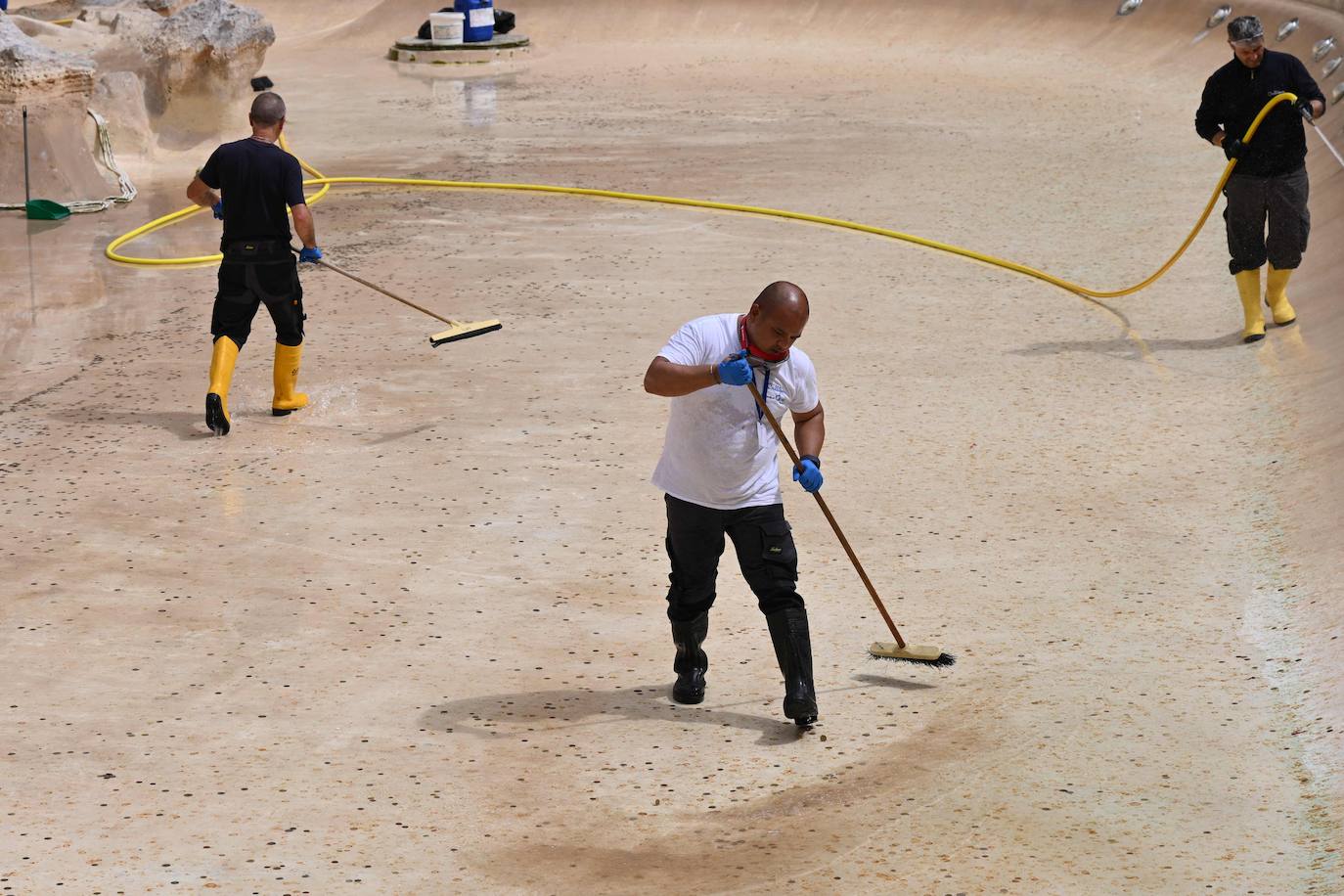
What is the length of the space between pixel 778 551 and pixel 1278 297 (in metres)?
6.41

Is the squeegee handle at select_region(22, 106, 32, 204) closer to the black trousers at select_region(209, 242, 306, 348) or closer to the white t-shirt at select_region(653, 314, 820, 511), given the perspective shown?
the black trousers at select_region(209, 242, 306, 348)

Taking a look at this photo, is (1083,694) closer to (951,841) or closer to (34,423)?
(951,841)

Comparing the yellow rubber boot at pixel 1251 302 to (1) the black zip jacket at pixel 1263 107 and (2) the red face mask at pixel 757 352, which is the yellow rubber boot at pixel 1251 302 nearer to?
(1) the black zip jacket at pixel 1263 107

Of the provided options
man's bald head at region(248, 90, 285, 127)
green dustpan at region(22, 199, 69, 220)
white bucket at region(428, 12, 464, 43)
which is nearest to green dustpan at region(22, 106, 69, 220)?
green dustpan at region(22, 199, 69, 220)

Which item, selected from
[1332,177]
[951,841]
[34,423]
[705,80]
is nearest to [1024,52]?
[705,80]

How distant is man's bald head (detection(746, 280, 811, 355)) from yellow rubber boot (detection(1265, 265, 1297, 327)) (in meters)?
6.34

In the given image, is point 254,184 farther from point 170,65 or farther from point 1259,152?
point 170,65

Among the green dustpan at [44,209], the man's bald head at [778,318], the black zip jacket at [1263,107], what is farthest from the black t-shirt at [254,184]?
the green dustpan at [44,209]

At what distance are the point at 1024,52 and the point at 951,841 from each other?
903 inches

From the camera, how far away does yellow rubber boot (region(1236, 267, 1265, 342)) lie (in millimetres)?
10469

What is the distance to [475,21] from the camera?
27.3 metres

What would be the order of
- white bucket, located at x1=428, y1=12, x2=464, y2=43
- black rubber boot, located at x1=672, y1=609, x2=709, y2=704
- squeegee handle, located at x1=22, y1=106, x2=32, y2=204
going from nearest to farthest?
black rubber boot, located at x1=672, y1=609, x2=709, y2=704, squeegee handle, located at x1=22, y1=106, x2=32, y2=204, white bucket, located at x1=428, y1=12, x2=464, y2=43

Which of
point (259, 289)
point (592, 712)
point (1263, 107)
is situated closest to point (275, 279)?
point (259, 289)

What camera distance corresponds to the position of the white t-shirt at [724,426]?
5434 millimetres
